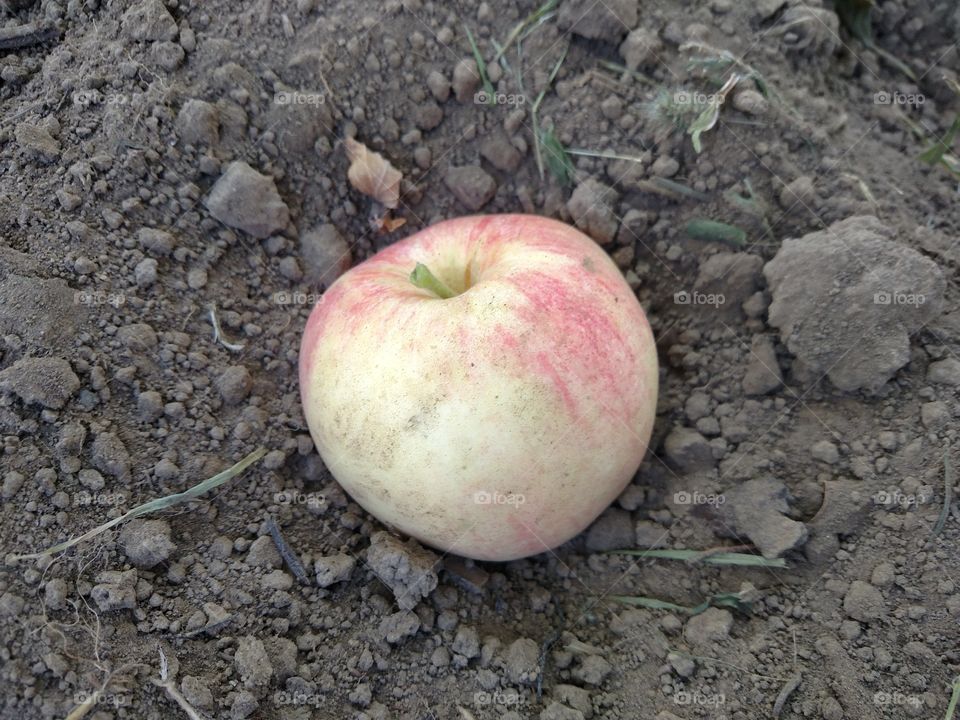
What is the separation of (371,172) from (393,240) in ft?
0.92

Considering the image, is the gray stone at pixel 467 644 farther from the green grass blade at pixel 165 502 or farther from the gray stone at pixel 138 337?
the gray stone at pixel 138 337

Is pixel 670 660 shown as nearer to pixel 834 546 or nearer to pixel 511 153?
pixel 834 546

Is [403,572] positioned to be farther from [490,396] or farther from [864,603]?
[864,603]

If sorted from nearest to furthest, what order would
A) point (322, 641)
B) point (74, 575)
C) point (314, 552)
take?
point (74, 575) → point (322, 641) → point (314, 552)

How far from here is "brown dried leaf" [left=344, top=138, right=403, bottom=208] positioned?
2.61 m

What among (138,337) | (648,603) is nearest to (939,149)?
(648,603)

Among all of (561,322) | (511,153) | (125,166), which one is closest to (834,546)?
(561,322)

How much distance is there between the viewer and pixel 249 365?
8.13 feet

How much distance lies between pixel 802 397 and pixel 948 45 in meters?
1.91

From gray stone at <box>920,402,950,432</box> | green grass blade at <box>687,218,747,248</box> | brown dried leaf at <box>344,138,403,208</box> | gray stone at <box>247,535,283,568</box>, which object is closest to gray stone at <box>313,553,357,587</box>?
gray stone at <box>247,535,283,568</box>

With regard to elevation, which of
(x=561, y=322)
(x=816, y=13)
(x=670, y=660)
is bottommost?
(x=670, y=660)

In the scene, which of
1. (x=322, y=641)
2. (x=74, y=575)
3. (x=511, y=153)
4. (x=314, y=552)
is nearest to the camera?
(x=74, y=575)

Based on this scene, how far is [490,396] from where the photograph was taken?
1869 millimetres

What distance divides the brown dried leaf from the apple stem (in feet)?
1.79
